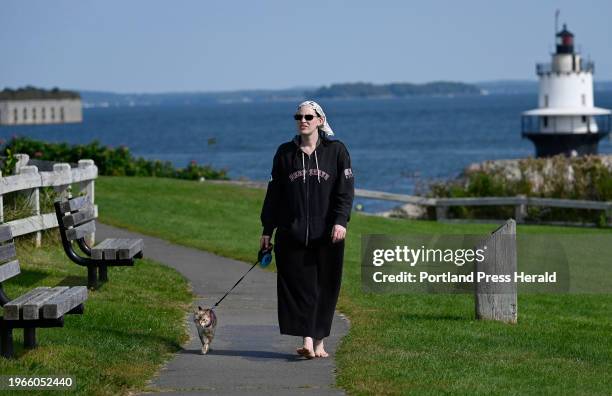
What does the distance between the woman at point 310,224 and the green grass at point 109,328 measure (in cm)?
117

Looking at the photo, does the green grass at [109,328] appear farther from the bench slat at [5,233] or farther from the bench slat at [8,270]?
the bench slat at [5,233]

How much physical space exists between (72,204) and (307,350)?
14.6 ft

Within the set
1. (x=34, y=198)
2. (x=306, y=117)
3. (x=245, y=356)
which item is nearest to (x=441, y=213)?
(x=34, y=198)

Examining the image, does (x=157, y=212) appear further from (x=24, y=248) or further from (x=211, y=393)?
(x=211, y=393)

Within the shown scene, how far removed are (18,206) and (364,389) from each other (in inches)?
346

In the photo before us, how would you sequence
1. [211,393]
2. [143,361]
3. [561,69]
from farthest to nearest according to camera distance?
1. [561,69]
2. [143,361]
3. [211,393]

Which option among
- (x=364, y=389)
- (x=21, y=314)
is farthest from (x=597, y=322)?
(x=21, y=314)

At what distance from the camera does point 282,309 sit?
9.93 metres

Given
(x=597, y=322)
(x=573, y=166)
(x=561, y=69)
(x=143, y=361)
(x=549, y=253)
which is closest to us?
(x=143, y=361)

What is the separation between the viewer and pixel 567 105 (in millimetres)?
77750

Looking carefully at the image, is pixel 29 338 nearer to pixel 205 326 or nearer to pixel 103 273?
pixel 205 326

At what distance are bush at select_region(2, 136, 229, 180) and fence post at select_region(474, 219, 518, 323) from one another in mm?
19318

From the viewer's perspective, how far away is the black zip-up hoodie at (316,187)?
9.82 m

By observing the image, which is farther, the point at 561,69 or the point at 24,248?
the point at 561,69
